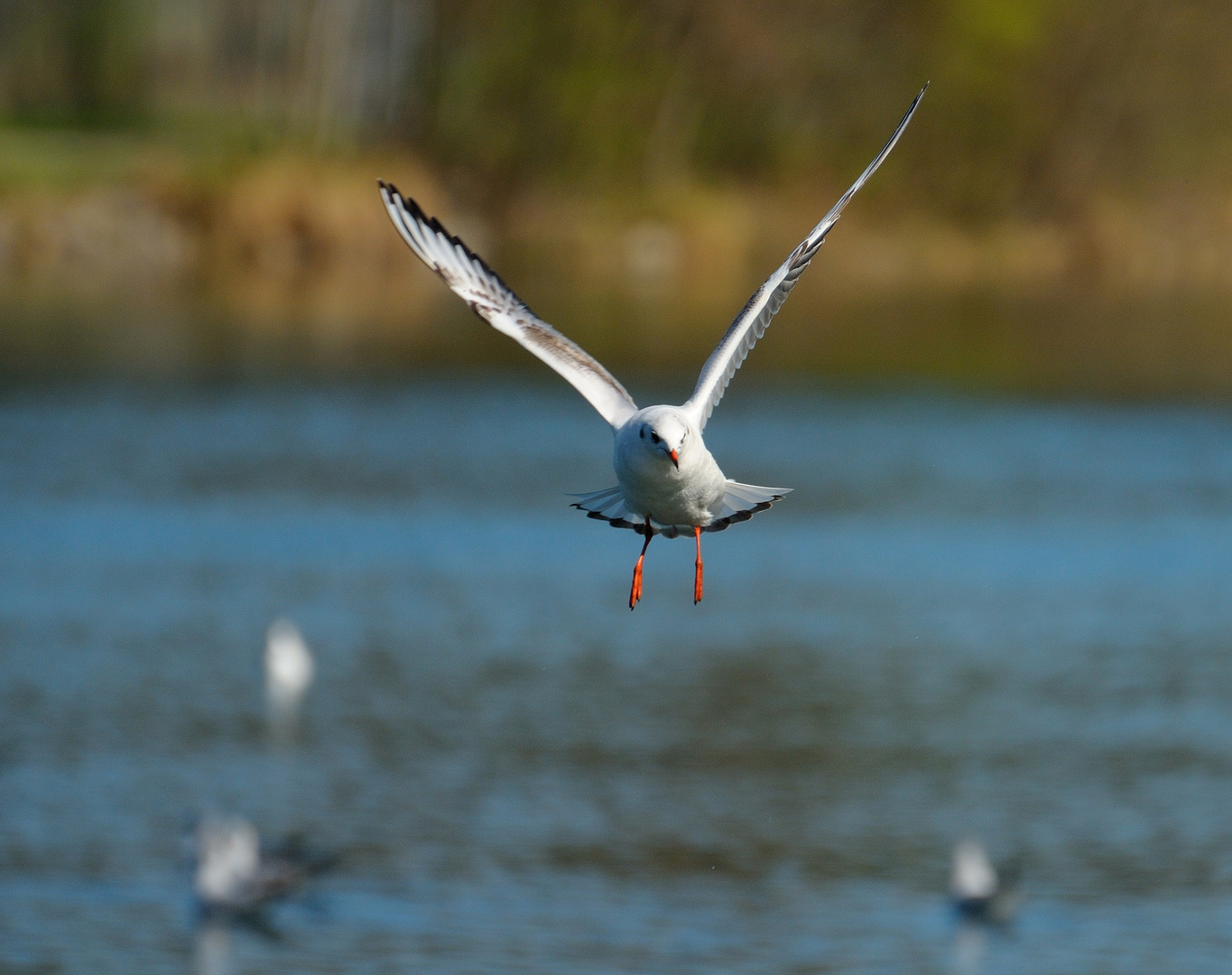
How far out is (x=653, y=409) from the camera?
26.6 ft

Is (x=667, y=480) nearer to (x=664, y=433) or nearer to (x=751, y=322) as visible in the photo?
(x=664, y=433)

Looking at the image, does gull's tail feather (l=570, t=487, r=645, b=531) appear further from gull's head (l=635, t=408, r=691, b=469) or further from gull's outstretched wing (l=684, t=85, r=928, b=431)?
gull's head (l=635, t=408, r=691, b=469)

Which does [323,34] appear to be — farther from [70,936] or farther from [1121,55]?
[70,936]

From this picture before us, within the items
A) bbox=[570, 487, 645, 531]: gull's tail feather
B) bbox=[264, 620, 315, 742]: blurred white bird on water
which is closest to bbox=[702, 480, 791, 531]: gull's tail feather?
bbox=[570, 487, 645, 531]: gull's tail feather

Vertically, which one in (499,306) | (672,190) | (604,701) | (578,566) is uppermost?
(672,190)

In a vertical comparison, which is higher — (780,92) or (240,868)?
(780,92)

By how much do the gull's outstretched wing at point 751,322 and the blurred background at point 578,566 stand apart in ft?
29.7

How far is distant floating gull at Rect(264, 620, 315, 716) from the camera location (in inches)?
908

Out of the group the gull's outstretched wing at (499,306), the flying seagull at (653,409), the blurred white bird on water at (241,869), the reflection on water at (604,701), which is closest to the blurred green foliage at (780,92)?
the reflection on water at (604,701)

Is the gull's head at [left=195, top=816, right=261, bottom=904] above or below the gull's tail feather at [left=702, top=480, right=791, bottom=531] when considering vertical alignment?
above

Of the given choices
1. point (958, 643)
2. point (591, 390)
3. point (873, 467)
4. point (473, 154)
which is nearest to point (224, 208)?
point (473, 154)

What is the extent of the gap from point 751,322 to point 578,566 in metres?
19.5

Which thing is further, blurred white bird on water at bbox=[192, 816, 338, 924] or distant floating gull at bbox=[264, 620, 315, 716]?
distant floating gull at bbox=[264, 620, 315, 716]

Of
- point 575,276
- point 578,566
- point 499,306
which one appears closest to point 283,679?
point 578,566
